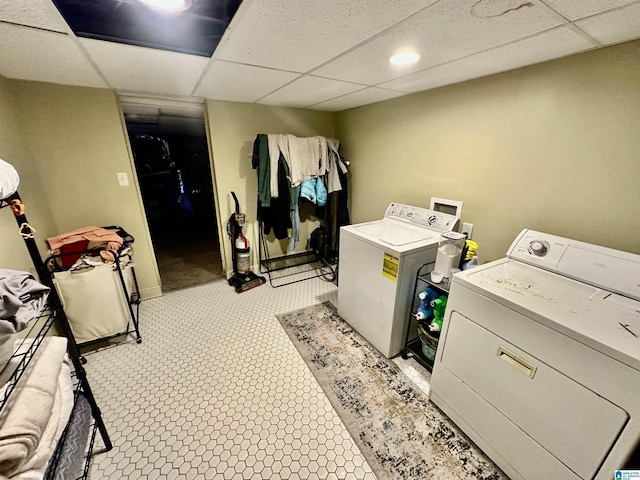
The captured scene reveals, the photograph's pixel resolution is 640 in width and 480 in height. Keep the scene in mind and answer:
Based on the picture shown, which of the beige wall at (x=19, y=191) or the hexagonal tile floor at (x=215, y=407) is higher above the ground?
the beige wall at (x=19, y=191)

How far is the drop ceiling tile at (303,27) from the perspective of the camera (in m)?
0.92

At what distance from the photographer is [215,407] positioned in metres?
1.54

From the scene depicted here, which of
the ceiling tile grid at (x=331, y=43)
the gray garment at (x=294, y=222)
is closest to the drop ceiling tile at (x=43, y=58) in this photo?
the ceiling tile grid at (x=331, y=43)

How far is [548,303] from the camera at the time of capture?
106 centimetres

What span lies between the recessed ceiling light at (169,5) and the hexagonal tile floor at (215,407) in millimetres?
1958

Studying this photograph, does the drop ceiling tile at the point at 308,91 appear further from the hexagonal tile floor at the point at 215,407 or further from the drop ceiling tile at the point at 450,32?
the hexagonal tile floor at the point at 215,407

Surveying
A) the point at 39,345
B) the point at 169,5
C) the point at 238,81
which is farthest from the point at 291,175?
the point at 39,345

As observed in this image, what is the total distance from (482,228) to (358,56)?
142cm

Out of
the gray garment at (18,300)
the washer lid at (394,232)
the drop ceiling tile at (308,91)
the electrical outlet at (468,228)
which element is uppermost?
the drop ceiling tile at (308,91)

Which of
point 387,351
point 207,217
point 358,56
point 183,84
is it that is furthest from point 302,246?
point 207,217

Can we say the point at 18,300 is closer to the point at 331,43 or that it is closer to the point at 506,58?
the point at 331,43

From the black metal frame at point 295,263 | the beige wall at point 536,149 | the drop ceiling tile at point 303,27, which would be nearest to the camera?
the drop ceiling tile at point 303,27

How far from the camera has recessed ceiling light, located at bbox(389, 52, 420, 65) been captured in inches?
53.0

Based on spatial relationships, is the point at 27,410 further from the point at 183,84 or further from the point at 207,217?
the point at 207,217
